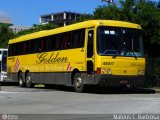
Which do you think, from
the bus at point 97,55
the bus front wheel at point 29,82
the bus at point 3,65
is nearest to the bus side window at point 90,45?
the bus at point 97,55

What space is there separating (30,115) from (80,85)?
10235 millimetres

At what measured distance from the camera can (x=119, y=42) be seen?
2375 cm

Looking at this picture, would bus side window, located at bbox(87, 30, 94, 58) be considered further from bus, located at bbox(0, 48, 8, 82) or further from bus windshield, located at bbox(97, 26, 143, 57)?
bus, located at bbox(0, 48, 8, 82)

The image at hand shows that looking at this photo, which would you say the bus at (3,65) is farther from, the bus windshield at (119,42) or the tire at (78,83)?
the bus windshield at (119,42)

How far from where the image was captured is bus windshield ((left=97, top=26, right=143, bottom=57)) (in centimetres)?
2331

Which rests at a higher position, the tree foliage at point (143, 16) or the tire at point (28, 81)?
the tree foliage at point (143, 16)

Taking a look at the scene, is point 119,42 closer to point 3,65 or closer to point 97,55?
point 97,55

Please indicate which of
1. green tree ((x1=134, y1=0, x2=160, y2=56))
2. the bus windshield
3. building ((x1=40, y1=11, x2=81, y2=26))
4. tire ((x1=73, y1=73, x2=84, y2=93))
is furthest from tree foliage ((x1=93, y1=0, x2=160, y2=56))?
building ((x1=40, y1=11, x2=81, y2=26))

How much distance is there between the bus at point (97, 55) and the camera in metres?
23.3

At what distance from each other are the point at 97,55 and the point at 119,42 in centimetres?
137

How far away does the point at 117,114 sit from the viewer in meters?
14.5

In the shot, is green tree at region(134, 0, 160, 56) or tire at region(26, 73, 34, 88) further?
green tree at region(134, 0, 160, 56)

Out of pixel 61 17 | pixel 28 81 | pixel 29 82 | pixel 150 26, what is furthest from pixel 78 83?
pixel 61 17

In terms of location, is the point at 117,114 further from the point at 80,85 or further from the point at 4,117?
the point at 80,85
